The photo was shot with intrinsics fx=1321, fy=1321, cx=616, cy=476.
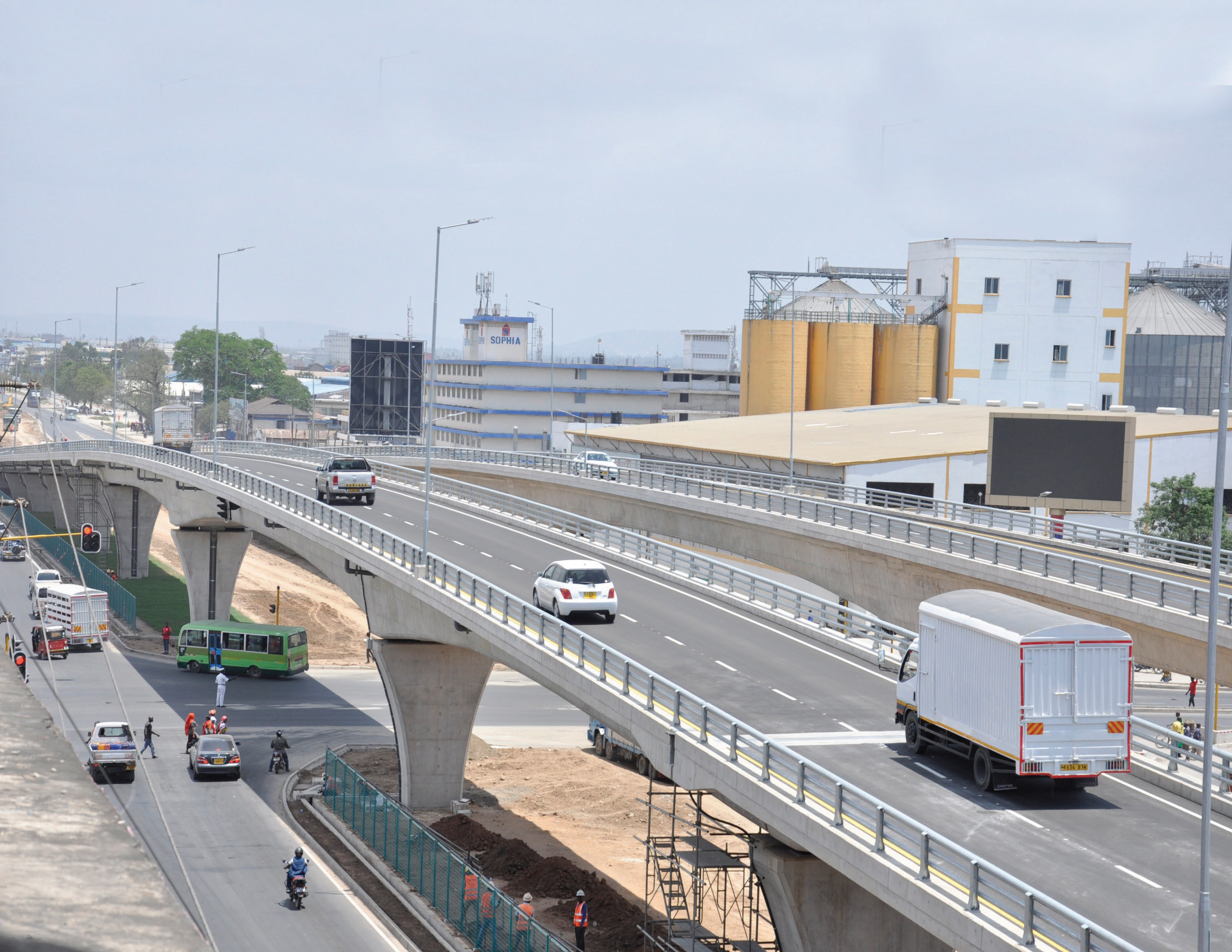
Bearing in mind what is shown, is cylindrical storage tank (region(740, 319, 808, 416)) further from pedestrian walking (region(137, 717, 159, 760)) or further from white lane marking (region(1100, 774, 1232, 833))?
white lane marking (region(1100, 774, 1232, 833))

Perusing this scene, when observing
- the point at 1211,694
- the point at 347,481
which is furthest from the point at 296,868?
the point at 347,481

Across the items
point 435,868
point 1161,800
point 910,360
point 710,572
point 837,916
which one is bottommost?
point 435,868

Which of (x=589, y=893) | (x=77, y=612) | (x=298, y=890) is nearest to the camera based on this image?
(x=298, y=890)

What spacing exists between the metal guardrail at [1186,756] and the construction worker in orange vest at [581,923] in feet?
42.6

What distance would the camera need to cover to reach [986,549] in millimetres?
43062

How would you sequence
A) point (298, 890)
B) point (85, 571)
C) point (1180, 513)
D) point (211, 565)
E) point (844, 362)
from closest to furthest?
point (298, 890)
point (1180, 513)
point (211, 565)
point (85, 571)
point (844, 362)

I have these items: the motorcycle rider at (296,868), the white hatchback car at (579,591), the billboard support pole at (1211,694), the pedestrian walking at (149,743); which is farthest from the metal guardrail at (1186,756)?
the pedestrian walking at (149,743)

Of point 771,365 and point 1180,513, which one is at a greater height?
point 771,365

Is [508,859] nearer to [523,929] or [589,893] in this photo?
[589,893]

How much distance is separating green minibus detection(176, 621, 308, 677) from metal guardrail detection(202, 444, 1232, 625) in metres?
21.9

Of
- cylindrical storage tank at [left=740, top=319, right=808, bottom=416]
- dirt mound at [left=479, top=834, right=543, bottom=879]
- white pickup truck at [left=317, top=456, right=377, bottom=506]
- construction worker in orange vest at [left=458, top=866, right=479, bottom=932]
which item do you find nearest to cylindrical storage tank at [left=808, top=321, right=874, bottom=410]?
cylindrical storage tank at [left=740, top=319, right=808, bottom=416]

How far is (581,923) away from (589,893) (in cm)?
474

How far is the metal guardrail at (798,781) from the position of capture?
16.5 meters

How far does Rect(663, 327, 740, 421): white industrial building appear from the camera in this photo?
15325 centimetres
